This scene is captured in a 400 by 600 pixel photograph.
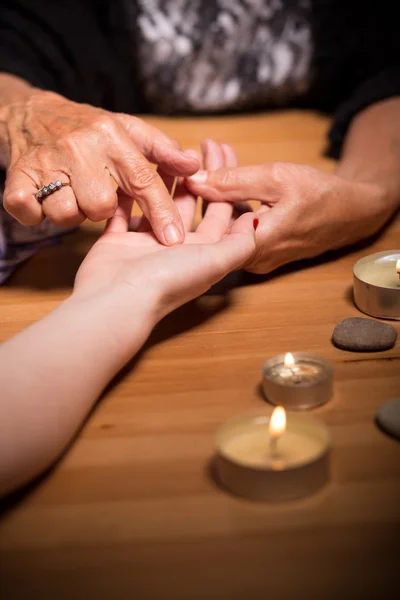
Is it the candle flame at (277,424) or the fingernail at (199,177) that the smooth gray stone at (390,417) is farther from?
the fingernail at (199,177)

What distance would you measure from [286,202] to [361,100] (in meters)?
0.66

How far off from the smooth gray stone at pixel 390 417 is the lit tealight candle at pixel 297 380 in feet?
0.24

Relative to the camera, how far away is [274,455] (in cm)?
82

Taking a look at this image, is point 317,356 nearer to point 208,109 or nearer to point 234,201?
point 234,201

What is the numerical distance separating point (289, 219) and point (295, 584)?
69cm

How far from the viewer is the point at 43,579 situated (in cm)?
72

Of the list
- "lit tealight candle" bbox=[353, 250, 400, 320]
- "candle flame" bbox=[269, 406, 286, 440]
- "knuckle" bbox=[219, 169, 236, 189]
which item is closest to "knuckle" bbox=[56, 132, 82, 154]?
"knuckle" bbox=[219, 169, 236, 189]

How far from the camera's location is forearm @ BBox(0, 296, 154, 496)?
31.8 inches

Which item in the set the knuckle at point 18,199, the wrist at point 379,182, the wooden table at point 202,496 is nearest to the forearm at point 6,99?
the knuckle at point 18,199

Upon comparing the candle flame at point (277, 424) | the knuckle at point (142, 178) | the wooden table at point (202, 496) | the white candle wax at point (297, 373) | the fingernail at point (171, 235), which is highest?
the knuckle at point (142, 178)

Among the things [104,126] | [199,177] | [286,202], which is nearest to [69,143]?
[104,126]

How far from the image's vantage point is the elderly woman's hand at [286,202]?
125cm

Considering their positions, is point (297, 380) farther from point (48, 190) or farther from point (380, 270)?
point (48, 190)

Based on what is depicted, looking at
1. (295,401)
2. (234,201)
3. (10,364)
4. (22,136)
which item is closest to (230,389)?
(295,401)
